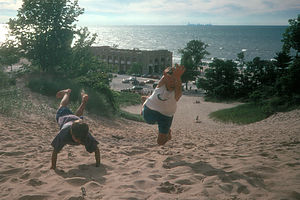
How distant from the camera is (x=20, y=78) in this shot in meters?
16.5

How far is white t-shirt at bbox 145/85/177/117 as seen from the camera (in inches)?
253

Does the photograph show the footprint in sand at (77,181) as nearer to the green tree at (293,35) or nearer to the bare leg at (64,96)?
the bare leg at (64,96)

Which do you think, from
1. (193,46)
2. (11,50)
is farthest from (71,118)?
(193,46)

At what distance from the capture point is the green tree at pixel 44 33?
56.3ft

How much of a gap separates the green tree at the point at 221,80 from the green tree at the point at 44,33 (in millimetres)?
26383

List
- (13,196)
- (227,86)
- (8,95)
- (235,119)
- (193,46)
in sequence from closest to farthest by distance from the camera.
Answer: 1. (13,196)
2. (8,95)
3. (235,119)
4. (227,86)
5. (193,46)

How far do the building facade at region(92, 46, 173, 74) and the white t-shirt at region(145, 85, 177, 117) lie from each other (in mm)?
62482

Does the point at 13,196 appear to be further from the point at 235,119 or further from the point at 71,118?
the point at 235,119

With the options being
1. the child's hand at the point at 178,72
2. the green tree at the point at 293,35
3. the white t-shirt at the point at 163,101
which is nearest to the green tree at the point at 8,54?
the white t-shirt at the point at 163,101

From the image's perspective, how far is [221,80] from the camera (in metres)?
41.4

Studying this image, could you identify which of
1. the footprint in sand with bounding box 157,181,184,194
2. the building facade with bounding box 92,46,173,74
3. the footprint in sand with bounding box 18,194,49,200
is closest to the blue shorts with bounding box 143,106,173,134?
the footprint in sand with bounding box 157,181,184,194

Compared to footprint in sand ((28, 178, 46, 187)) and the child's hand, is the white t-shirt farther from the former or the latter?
footprint in sand ((28, 178, 46, 187))

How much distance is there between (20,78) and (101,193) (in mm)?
14490

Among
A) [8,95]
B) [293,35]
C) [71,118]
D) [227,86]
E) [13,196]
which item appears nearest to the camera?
[13,196]
